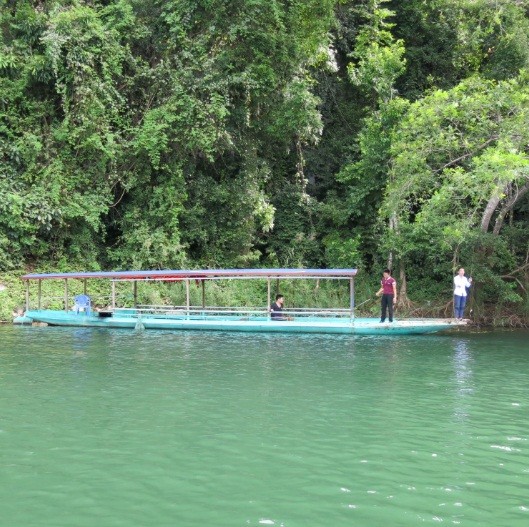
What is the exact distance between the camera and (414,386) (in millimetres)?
10820

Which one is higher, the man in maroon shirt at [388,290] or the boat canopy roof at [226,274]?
the boat canopy roof at [226,274]

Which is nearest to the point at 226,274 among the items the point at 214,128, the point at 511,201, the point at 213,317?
the point at 213,317

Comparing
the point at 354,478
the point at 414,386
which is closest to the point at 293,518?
the point at 354,478

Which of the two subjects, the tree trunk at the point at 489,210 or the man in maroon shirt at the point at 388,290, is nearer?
the man in maroon shirt at the point at 388,290

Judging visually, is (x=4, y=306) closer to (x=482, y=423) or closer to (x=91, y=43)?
(x=91, y=43)

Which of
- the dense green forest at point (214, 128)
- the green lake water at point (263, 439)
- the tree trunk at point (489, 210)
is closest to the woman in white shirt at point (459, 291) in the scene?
the tree trunk at point (489, 210)

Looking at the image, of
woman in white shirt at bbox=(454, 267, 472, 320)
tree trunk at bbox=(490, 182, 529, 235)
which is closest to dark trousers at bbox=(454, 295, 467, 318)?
woman in white shirt at bbox=(454, 267, 472, 320)

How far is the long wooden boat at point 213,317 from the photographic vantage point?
1711cm

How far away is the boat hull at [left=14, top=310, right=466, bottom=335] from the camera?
56.2 ft

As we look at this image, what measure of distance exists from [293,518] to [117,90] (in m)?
20.4

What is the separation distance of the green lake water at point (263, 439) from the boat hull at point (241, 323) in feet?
10.1

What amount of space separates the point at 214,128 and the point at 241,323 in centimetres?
746

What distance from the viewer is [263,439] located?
7684mm

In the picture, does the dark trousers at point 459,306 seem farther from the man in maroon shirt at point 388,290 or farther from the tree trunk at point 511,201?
the tree trunk at point 511,201
